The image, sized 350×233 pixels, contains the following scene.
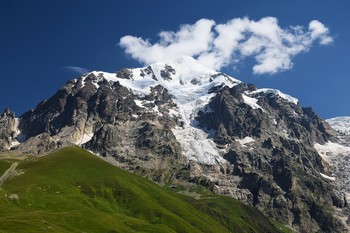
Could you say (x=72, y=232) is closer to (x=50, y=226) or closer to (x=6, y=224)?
(x=50, y=226)

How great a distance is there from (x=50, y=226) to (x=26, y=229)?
45.5 ft

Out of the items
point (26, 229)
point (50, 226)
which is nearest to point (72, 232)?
point (50, 226)

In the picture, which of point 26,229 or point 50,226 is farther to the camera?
point 50,226

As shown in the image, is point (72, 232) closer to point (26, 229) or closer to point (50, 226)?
point (50, 226)

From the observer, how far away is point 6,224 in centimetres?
18525

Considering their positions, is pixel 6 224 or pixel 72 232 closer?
pixel 6 224

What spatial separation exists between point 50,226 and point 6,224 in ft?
57.2

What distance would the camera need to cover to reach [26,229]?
18375cm

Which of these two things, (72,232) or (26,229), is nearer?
(26,229)

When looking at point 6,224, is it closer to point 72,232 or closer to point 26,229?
point 26,229

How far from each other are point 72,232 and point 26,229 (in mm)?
21316

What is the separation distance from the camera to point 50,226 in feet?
644

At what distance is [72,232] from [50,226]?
8.95 metres

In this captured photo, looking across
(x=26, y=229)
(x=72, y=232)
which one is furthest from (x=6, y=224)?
(x=72, y=232)
